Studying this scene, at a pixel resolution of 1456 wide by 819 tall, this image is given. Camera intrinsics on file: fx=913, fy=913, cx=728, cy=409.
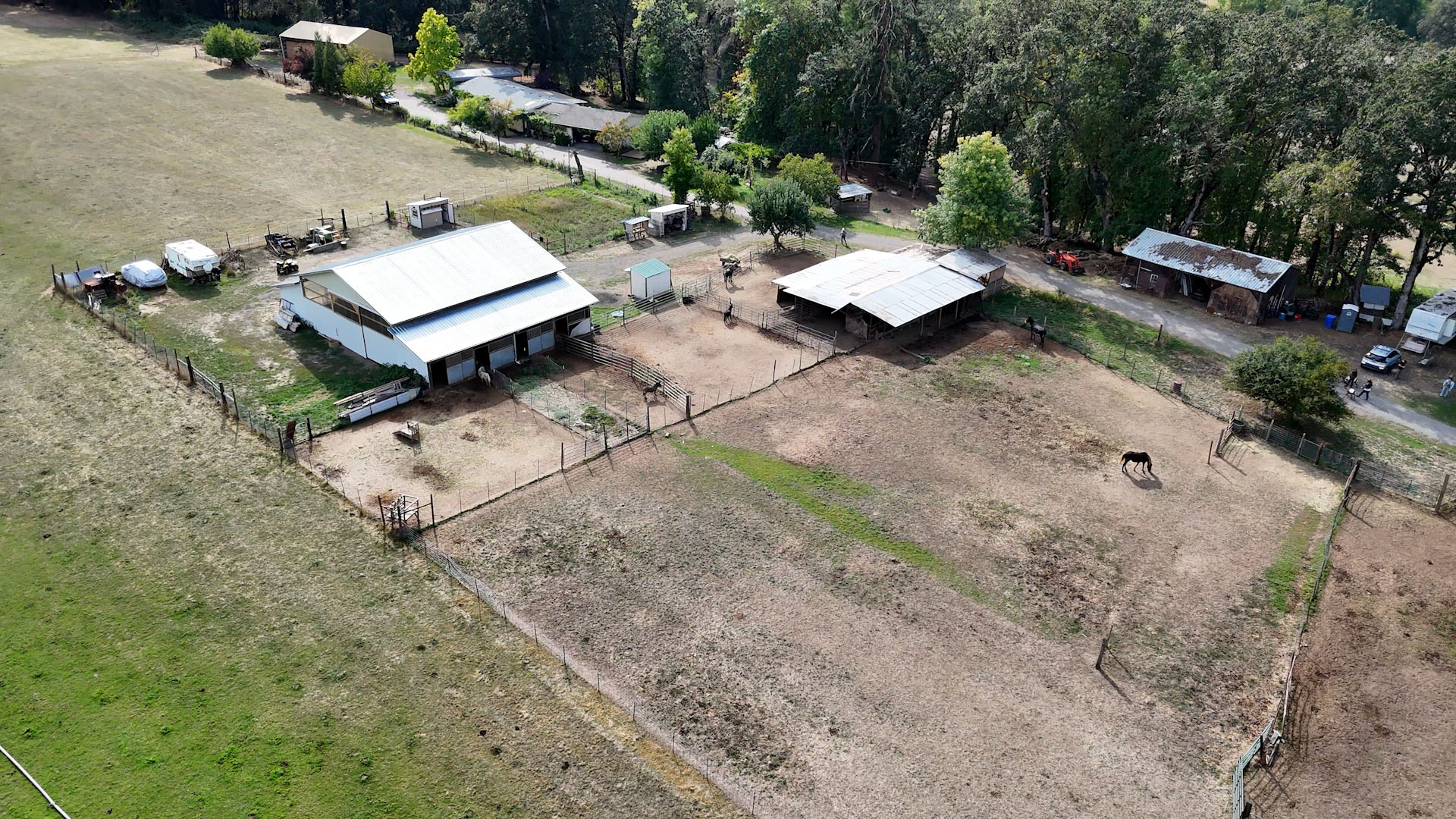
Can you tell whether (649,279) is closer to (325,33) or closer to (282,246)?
(282,246)

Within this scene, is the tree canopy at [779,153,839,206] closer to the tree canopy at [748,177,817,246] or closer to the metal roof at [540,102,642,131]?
the tree canopy at [748,177,817,246]

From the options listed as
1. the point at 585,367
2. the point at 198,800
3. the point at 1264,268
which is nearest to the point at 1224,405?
the point at 1264,268

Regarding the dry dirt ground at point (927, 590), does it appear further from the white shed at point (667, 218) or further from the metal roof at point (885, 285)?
the white shed at point (667, 218)

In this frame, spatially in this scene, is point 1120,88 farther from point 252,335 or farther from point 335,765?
point 335,765

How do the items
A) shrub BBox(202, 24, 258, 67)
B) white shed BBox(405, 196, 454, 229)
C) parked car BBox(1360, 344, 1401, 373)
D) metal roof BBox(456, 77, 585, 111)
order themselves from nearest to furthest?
parked car BBox(1360, 344, 1401, 373), white shed BBox(405, 196, 454, 229), metal roof BBox(456, 77, 585, 111), shrub BBox(202, 24, 258, 67)

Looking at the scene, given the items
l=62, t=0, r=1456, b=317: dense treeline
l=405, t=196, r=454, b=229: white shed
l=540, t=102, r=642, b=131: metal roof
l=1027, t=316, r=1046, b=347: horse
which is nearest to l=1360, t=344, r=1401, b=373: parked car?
l=62, t=0, r=1456, b=317: dense treeline

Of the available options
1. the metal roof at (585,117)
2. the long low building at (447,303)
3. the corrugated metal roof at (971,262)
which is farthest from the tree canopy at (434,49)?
the corrugated metal roof at (971,262)
